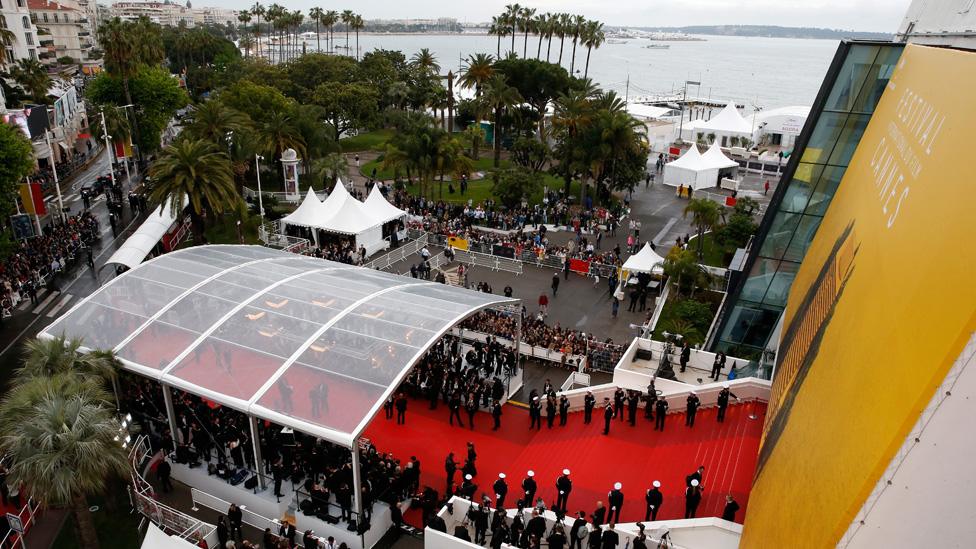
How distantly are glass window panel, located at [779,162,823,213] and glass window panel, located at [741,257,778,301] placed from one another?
196cm

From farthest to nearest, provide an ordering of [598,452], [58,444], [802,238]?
[802,238], [598,452], [58,444]

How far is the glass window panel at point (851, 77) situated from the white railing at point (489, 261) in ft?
55.0

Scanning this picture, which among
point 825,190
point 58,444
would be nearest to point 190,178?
point 58,444

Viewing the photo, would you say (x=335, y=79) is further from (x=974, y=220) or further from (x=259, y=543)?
(x=974, y=220)

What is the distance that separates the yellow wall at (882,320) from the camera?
258 inches

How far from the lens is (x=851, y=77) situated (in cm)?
2031

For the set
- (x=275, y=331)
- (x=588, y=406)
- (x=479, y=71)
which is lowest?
(x=588, y=406)

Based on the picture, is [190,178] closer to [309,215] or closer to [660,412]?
[309,215]

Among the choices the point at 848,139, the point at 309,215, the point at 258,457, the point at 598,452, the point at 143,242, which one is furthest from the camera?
the point at 309,215

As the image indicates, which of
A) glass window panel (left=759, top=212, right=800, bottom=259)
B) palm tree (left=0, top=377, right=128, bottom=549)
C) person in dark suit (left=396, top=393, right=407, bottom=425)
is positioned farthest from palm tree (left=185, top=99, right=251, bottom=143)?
glass window panel (left=759, top=212, right=800, bottom=259)

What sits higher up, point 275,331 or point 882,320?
point 882,320

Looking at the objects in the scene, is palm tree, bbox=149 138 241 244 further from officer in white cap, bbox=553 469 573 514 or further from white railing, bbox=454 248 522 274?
officer in white cap, bbox=553 469 573 514

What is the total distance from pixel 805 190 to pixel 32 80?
61.5 meters

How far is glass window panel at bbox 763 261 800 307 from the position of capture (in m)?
22.2
